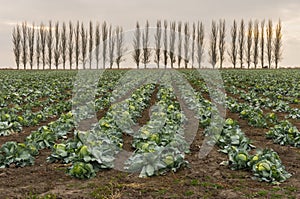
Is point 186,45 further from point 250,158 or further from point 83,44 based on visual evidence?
point 250,158

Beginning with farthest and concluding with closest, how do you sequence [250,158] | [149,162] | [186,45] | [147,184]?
1. [186,45]
2. [250,158]
3. [149,162]
4. [147,184]

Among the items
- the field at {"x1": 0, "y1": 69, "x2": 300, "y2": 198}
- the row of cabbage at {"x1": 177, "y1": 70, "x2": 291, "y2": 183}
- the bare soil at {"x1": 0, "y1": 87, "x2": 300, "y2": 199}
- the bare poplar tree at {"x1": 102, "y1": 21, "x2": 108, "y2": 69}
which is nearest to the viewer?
the bare soil at {"x1": 0, "y1": 87, "x2": 300, "y2": 199}

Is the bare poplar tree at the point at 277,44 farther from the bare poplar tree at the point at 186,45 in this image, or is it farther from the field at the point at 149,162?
the field at the point at 149,162

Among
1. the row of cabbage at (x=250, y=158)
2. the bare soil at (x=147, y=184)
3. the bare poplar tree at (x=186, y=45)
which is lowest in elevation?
the bare soil at (x=147, y=184)

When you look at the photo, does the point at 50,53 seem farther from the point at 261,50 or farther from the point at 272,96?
the point at 272,96

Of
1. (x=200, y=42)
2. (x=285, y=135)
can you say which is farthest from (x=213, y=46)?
(x=285, y=135)

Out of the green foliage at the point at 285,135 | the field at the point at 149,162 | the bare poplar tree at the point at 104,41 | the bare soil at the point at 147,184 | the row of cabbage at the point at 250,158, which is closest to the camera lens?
the bare soil at the point at 147,184

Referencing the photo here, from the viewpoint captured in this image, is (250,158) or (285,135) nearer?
(250,158)

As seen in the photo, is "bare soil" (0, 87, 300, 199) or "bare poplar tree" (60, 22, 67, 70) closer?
"bare soil" (0, 87, 300, 199)

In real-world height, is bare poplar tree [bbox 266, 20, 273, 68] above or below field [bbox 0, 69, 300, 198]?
above

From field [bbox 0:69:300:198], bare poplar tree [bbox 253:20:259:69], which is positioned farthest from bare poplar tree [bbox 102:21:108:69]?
field [bbox 0:69:300:198]

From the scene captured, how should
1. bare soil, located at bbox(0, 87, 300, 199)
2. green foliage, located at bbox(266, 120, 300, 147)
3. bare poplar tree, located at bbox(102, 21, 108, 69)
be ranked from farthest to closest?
bare poplar tree, located at bbox(102, 21, 108, 69) → green foliage, located at bbox(266, 120, 300, 147) → bare soil, located at bbox(0, 87, 300, 199)

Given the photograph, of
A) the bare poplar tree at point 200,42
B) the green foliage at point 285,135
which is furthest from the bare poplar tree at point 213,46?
the green foliage at point 285,135

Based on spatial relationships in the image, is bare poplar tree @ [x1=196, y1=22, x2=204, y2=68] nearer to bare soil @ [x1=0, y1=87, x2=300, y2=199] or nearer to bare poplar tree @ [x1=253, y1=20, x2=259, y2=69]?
bare poplar tree @ [x1=253, y1=20, x2=259, y2=69]
